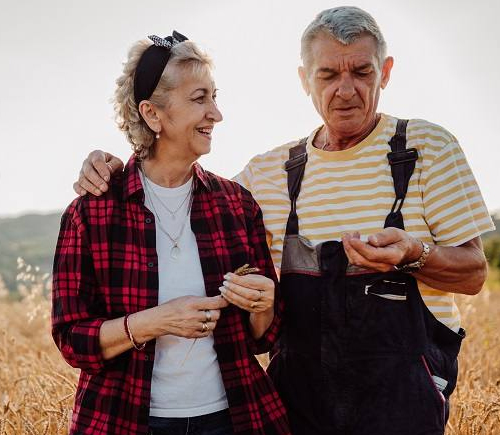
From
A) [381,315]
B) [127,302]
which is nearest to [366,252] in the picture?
[381,315]

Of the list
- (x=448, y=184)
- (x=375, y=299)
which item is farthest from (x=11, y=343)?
(x=448, y=184)

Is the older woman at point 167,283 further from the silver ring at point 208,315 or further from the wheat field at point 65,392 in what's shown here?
the wheat field at point 65,392

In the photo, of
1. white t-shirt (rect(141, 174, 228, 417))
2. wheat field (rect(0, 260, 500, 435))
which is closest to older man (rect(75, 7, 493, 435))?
white t-shirt (rect(141, 174, 228, 417))

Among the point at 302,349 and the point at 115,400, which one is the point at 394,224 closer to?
the point at 302,349

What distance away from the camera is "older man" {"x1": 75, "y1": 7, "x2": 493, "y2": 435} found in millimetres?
2570

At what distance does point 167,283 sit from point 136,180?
0.50m

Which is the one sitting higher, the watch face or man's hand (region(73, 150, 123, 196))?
man's hand (region(73, 150, 123, 196))

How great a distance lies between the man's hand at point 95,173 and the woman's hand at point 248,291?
71 centimetres

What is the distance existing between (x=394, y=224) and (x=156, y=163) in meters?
1.19

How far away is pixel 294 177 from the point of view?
302 centimetres

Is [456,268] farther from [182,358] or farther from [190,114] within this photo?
[190,114]

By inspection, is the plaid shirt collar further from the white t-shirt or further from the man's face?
the man's face

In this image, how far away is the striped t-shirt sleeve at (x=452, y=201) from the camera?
8.53 feet

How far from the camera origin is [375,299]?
8.69 ft
